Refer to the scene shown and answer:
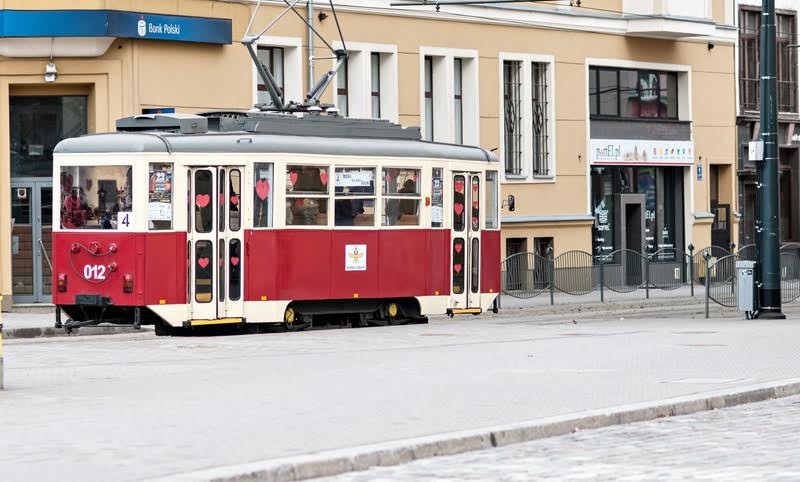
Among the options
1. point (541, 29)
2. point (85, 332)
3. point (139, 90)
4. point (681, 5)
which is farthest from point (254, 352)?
point (681, 5)

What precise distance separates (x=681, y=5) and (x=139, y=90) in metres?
16.9

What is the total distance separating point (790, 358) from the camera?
18594mm

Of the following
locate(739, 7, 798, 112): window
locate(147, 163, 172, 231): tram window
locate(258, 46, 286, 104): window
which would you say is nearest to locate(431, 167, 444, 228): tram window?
locate(147, 163, 172, 231): tram window

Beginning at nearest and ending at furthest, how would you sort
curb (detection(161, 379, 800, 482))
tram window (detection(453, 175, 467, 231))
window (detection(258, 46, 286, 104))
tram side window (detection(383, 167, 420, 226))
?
1. curb (detection(161, 379, 800, 482))
2. tram side window (detection(383, 167, 420, 226))
3. tram window (detection(453, 175, 467, 231))
4. window (detection(258, 46, 286, 104))

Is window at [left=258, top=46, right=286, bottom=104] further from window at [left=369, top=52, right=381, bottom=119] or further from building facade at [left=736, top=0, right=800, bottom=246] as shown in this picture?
building facade at [left=736, top=0, right=800, bottom=246]

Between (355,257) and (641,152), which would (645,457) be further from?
(641,152)

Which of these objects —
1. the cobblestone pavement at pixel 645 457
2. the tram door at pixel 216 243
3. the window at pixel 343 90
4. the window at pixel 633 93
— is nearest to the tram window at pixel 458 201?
the tram door at pixel 216 243

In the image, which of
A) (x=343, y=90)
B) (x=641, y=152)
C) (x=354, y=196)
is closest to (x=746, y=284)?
(x=354, y=196)

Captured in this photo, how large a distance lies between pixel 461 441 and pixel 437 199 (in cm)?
1473

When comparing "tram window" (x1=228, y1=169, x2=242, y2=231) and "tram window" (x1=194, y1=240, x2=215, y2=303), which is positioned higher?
"tram window" (x1=228, y1=169, x2=242, y2=231)

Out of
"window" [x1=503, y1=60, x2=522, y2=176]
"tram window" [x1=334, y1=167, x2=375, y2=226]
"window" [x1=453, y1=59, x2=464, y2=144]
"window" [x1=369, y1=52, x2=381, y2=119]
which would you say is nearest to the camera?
"tram window" [x1=334, y1=167, x2=375, y2=226]

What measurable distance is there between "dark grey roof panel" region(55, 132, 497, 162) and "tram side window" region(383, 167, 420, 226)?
0.30 m

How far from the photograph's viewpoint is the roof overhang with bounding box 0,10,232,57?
1233 inches

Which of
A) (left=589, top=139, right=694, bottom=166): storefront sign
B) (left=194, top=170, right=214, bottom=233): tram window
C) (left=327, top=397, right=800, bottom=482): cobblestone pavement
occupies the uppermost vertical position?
(left=589, top=139, right=694, bottom=166): storefront sign
